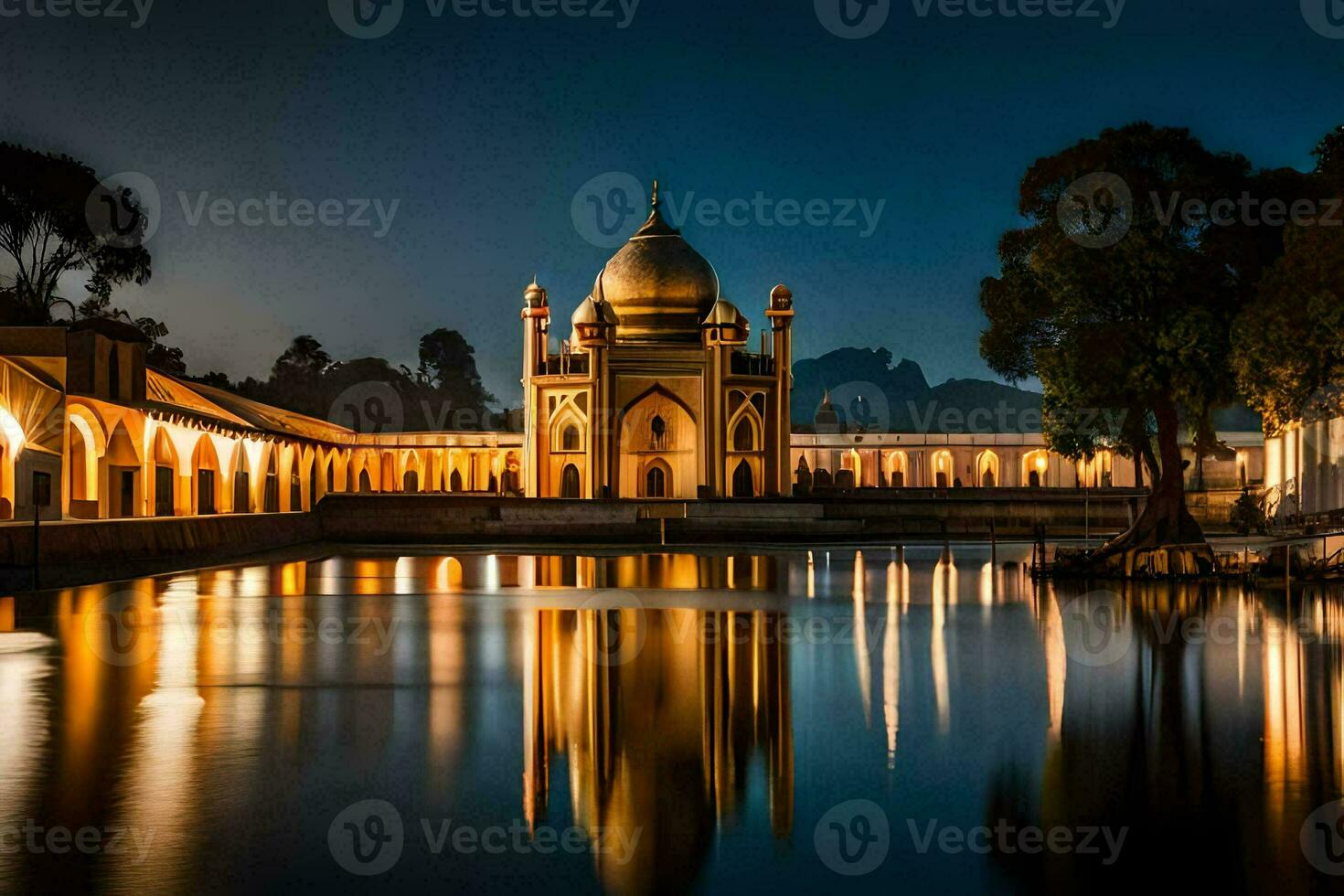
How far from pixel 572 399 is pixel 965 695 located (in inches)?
1572

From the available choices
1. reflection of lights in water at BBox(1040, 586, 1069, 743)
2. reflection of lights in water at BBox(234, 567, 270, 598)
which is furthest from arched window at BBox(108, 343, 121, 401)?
reflection of lights in water at BBox(1040, 586, 1069, 743)

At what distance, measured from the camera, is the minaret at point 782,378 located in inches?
1977

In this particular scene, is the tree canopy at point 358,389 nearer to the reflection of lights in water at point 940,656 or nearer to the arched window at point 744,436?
the arched window at point 744,436

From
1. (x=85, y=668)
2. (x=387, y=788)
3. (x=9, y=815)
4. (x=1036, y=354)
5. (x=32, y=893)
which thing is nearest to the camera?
(x=32, y=893)

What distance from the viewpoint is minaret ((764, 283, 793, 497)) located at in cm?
5022

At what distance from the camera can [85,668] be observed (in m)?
11.7

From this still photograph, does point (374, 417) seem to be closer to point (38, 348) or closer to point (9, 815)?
point (38, 348)

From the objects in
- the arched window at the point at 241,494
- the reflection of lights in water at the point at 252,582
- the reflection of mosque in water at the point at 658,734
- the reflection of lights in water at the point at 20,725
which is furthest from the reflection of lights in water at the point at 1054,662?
the arched window at the point at 241,494

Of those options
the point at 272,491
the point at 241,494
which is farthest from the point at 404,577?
the point at 272,491

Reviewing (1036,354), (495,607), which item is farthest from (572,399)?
(495,607)

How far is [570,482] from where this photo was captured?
49.9 meters

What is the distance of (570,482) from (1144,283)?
99.0 ft

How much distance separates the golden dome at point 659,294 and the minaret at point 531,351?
2257 mm

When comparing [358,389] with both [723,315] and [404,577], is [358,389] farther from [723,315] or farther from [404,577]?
[404,577]
